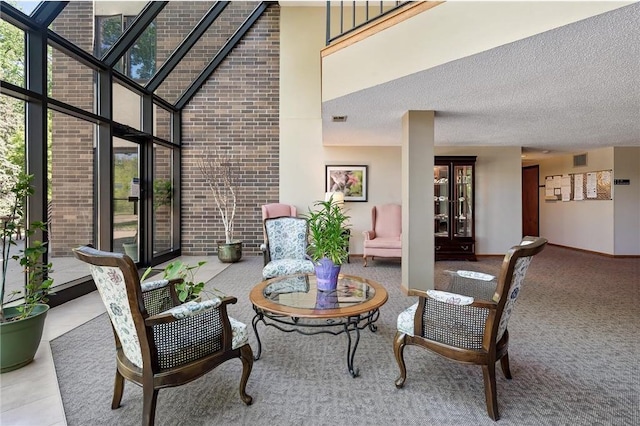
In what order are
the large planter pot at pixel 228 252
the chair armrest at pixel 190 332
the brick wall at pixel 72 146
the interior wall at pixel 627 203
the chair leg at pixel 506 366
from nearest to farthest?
the chair armrest at pixel 190 332 < the chair leg at pixel 506 366 < the brick wall at pixel 72 146 < the large planter pot at pixel 228 252 < the interior wall at pixel 627 203

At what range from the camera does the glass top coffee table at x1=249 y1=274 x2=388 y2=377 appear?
6.47 feet

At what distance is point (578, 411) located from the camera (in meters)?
1.74

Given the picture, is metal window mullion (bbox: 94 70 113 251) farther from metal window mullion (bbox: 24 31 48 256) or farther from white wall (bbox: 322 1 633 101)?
white wall (bbox: 322 1 633 101)

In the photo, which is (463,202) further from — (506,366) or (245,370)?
(245,370)

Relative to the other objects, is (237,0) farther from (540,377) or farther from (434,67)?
(540,377)

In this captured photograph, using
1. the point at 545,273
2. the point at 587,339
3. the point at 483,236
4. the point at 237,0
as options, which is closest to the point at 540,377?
the point at 587,339

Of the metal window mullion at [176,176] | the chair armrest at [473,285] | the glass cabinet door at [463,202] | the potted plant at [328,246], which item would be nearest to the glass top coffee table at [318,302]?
the potted plant at [328,246]

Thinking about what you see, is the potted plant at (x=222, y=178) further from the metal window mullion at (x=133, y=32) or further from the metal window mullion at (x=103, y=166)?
the metal window mullion at (x=133, y=32)

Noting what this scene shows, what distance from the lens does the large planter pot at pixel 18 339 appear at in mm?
2053

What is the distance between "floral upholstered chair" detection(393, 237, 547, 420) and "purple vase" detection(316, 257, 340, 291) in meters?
0.66

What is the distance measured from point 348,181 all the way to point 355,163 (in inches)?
15.8

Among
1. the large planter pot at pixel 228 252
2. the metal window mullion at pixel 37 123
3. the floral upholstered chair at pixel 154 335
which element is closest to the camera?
the floral upholstered chair at pixel 154 335

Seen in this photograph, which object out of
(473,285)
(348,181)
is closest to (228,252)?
(348,181)

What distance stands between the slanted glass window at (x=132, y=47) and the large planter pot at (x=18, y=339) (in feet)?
11.1
